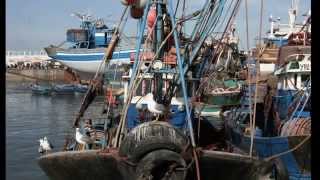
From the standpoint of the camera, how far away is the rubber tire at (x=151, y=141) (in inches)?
347

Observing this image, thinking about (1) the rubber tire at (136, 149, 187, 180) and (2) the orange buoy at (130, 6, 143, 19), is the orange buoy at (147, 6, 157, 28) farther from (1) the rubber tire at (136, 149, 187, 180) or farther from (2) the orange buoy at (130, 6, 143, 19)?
(1) the rubber tire at (136, 149, 187, 180)

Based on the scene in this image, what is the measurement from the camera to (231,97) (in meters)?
27.2

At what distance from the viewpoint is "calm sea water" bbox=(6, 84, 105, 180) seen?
17969 mm

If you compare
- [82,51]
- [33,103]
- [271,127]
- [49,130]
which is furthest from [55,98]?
[271,127]

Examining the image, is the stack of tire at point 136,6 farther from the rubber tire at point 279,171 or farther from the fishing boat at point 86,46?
the fishing boat at point 86,46

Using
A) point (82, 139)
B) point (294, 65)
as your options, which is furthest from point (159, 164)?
point (294, 65)

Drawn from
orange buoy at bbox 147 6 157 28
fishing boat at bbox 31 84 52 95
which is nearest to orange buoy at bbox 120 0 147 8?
orange buoy at bbox 147 6 157 28

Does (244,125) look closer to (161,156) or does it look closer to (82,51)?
(161,156)

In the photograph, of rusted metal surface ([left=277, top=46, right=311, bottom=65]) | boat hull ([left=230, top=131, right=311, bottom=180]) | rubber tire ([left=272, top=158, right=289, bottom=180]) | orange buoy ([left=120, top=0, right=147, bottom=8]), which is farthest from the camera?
rusted metal surface ([left=277, top=46, right=311, bottom=65])

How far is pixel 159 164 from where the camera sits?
8.73 meters

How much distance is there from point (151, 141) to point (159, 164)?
40 centimetres

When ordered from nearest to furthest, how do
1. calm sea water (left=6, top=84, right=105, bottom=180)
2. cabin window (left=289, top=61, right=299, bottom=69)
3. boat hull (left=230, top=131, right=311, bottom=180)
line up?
boat hull (left=230, top=131, right=311, bottom=180), cabin window (left=289, top=61, right=299, bottom=69), calm sea water (left=6, top=84, right=105, bottom=180)

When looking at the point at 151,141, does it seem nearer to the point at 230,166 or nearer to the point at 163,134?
the point at 163,134

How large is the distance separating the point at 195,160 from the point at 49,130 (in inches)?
842
